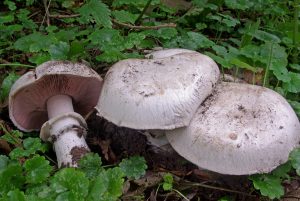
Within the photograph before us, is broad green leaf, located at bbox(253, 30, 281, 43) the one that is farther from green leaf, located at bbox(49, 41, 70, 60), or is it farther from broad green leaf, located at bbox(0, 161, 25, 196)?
broad green leaf, located at bbox(0, 161, 25, 196)

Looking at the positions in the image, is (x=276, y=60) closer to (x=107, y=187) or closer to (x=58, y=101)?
(x=58, y=101)

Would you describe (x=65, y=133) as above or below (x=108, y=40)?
below

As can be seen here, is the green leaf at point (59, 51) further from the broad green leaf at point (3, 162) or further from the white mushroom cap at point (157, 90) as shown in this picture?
the broad green leaf at point (3, 162)

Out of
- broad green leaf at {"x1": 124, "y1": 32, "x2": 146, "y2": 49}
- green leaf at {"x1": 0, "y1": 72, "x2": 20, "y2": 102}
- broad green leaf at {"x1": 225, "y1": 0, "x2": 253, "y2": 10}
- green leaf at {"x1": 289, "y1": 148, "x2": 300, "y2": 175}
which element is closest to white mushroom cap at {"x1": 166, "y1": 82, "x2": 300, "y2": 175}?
green leaf at {"x1": 289, "y1": 148, "x2": 300, "y2": 175}

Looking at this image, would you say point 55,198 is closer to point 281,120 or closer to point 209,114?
point 209,114

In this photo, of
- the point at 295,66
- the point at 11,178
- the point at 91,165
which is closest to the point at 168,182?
the point at 91,165

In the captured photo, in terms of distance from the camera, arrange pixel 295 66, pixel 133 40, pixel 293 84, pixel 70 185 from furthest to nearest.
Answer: pixel 295 66 → pixel 133 40 → pixel 293 84 → pixel 70 185

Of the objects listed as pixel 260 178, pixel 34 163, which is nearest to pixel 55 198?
pixel 34 163
